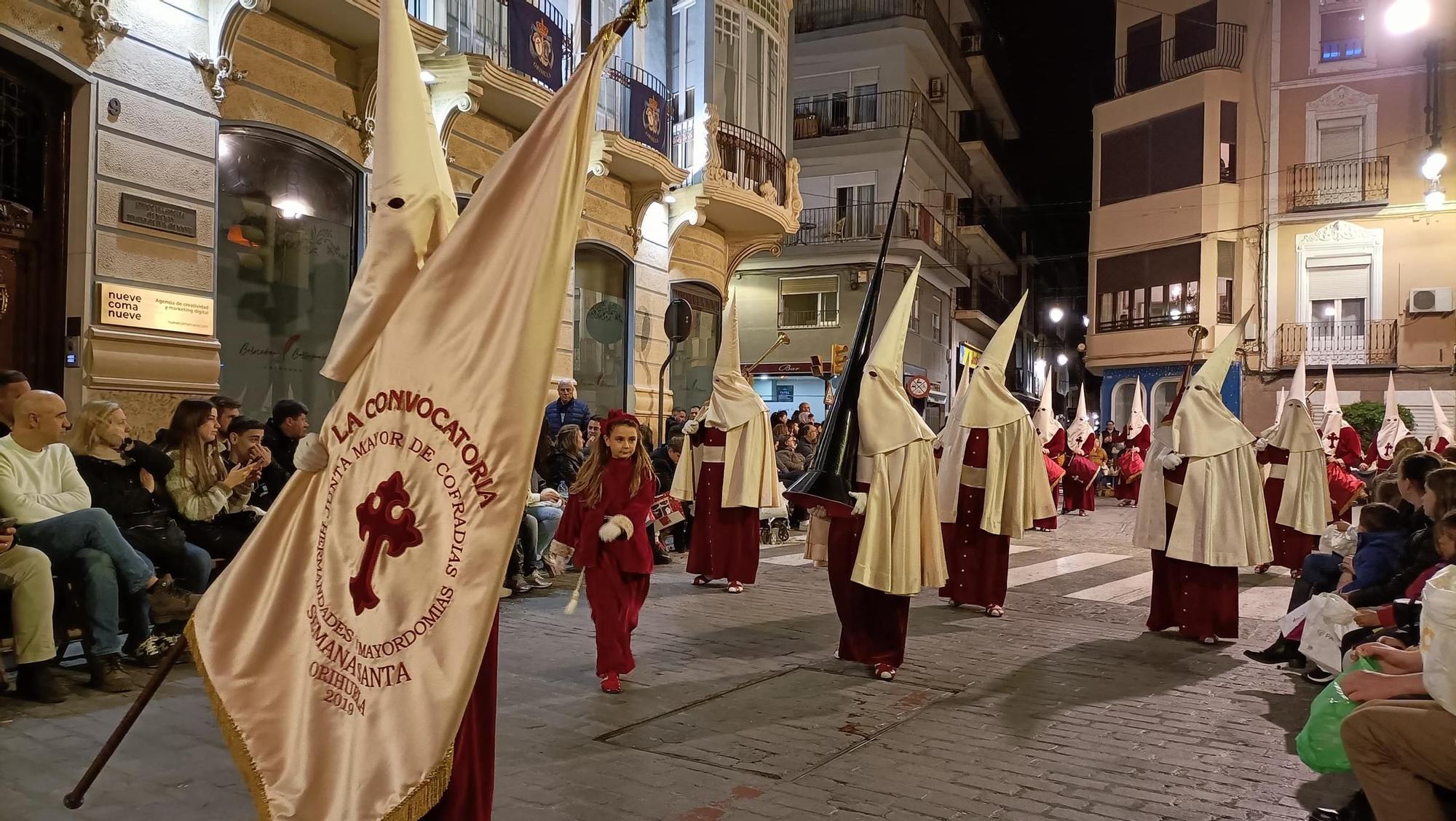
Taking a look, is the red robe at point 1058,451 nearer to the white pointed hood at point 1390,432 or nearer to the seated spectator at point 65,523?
the white pointed hood at point 1390,432

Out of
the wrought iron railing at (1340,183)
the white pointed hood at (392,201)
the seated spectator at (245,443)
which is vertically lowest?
the seated spectator at (245,443)

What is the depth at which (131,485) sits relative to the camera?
6.33 meters

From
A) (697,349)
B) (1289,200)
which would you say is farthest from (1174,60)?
(697,349)

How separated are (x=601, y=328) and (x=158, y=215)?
7843 millimetres

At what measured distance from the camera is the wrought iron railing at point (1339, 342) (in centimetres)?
2788

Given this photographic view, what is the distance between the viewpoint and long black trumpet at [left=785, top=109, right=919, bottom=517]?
649cm

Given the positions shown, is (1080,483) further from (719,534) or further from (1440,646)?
(1440,646)

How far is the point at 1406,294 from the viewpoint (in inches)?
1100

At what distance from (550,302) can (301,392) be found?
925 cm

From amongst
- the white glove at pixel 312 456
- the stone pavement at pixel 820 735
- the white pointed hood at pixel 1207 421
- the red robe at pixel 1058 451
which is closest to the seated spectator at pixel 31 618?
the stone pavement at pixel 820 735

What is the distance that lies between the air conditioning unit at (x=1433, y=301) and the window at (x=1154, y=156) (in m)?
7.00

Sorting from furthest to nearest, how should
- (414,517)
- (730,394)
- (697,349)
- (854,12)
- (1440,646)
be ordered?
(854,12) → (697,349) → (730,394) → (1440,646) → (414,517)

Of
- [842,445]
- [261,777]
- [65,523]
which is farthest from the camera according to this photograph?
[842,445]

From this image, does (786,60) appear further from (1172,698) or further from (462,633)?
(462,633)
